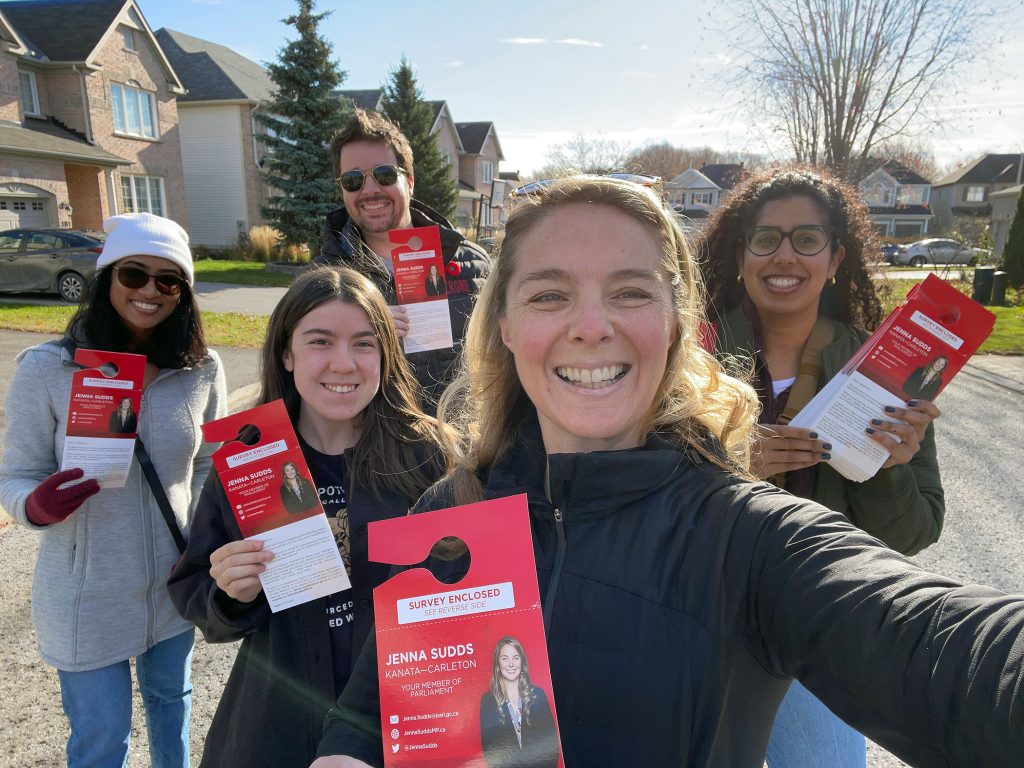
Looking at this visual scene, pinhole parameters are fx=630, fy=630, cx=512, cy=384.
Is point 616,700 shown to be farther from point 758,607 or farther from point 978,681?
point 978,681

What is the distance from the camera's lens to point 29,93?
23.8 metres

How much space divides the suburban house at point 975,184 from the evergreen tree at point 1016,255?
5234 centimetres

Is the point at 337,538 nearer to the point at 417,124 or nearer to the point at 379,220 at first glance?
the point at 379,220

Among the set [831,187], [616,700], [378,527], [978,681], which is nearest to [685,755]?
[616,700]

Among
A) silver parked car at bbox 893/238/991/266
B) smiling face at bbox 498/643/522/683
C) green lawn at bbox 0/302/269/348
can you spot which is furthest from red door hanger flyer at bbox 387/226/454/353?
silver parked car at bbox 893/238/991/266

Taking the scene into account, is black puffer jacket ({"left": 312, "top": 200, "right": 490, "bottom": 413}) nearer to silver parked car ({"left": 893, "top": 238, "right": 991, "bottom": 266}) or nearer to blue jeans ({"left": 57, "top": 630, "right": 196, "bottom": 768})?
blue jeans ({"left": 57, "top": 630, "right": 196, "bottom": 768})

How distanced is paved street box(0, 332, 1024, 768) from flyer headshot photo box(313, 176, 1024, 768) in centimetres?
248

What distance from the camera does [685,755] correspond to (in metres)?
1.11

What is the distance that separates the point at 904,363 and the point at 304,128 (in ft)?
85.7

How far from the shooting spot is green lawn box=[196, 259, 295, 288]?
2091 centimetres

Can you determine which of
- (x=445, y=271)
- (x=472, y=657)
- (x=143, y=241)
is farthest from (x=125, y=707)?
(x=445, y=271)

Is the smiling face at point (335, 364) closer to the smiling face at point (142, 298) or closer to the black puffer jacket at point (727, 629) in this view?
the smiling face at point (142, 298)

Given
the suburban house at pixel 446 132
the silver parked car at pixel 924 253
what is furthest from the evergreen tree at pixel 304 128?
the silver parked car at pixel 924 253

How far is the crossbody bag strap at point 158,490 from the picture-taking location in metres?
2.44
